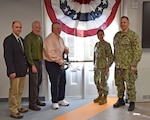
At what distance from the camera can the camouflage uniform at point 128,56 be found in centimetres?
382

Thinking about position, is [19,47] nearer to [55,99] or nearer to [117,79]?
[55,99]

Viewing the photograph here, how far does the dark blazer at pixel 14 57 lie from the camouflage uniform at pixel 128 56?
4.87 feet

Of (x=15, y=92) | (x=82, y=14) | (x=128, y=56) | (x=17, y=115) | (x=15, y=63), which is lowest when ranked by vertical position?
(x=17, y=115)

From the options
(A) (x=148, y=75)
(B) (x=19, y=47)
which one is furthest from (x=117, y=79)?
(B) (x=19, y=47)

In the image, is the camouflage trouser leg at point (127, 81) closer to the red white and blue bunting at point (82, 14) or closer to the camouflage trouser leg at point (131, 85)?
the camouflage trouser leg at point (131, 85)

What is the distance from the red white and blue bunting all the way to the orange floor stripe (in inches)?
50.1

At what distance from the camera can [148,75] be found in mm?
4473

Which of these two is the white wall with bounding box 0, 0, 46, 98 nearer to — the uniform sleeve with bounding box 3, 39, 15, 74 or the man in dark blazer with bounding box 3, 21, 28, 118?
the man in dark blazer with bounding box 3, 21, 28, 118

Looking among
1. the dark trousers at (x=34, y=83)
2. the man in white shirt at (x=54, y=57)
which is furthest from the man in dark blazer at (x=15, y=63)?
the man in white shirt at (x=54, y=57)

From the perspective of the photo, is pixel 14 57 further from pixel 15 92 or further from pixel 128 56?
pixel 128 56

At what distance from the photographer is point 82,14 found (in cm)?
447

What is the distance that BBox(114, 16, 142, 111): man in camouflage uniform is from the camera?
383cm

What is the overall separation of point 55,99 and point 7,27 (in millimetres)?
1579

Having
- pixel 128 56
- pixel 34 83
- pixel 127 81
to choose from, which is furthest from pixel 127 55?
pixel 34 83
